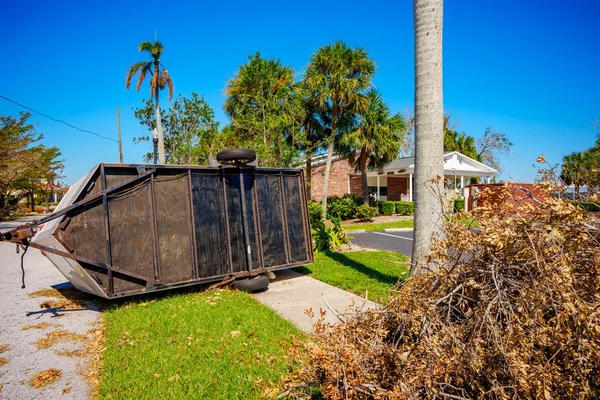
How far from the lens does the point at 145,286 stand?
17.9 feet

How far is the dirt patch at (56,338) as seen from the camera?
14.0 feet

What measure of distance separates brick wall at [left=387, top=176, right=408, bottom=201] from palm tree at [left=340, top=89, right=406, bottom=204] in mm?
8701

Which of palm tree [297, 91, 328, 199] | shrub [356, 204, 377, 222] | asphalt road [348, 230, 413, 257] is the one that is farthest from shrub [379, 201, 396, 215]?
asphalt road [348, 230, 413, 257]

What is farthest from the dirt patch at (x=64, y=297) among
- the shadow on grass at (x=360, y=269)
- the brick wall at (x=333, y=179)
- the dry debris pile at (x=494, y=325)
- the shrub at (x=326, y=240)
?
the brick wall at (x=333, y=179)

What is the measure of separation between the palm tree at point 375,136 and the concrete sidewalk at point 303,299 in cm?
1468

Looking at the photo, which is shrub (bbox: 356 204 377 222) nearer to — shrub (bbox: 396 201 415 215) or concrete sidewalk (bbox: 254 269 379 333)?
shrub (bbox: 396 201 415 215)

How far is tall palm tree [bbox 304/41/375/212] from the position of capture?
18.8 metres

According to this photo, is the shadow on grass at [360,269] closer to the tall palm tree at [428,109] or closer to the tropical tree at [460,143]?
the tall palm tree at [428,109]

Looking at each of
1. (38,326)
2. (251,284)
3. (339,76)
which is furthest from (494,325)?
(339,76)

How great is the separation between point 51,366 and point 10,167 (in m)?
25.5

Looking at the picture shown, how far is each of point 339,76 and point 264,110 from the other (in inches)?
227

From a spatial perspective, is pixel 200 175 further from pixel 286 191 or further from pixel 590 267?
pixel 590 267

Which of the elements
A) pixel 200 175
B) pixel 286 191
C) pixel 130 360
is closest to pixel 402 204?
pixel 286 191

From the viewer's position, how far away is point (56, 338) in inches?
175
